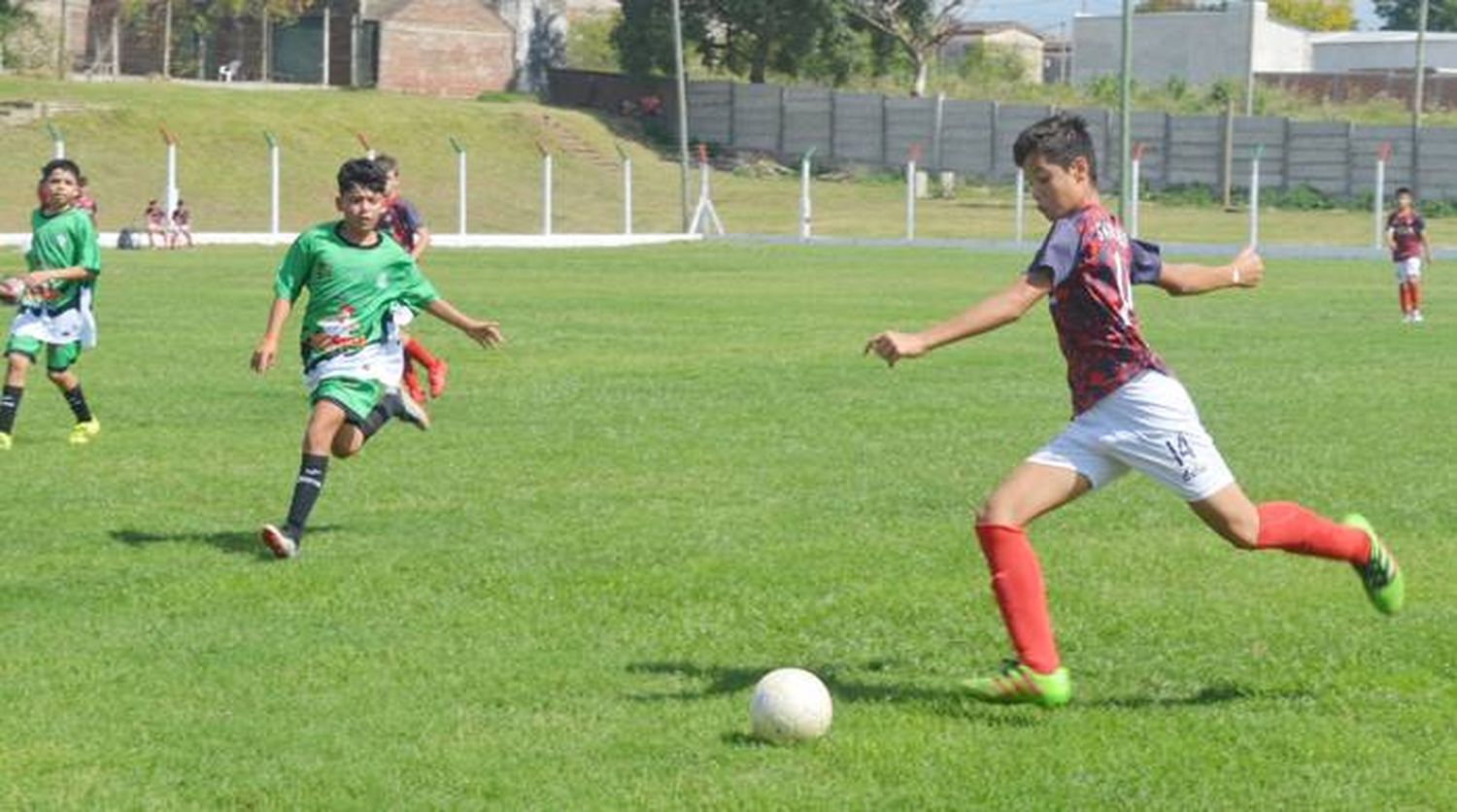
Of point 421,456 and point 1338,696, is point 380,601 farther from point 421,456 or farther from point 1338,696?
point 421,456

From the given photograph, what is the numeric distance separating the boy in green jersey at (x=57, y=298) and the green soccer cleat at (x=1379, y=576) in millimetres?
9531

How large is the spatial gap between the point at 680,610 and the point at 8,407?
7.58 meters

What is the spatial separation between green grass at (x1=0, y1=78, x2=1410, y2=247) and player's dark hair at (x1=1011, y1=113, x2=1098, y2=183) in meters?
49.6

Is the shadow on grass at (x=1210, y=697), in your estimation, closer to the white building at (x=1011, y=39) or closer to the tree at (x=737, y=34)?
the tree at (x=737, y=34)

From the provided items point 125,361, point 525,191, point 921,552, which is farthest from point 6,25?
point 921,552

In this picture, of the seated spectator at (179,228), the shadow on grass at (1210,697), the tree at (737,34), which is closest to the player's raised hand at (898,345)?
the shadow on grass at (1210,697)

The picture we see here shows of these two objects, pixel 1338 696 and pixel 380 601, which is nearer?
pixel 1338 696

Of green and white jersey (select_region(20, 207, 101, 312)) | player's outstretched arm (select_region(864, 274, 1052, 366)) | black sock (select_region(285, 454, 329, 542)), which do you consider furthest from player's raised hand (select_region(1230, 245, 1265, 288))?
green and white jersey (select_region(20, 207, 101, 312))

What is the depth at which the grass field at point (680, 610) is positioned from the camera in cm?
718

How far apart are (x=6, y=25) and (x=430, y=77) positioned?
15550 mm

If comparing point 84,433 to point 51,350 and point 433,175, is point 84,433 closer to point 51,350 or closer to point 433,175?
point 51,350

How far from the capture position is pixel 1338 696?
8.14 meters

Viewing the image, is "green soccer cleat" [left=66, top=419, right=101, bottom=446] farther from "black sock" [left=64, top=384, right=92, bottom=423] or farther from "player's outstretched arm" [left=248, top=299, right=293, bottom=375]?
"player's outstretched arm" [left=248, top=299, right=293, bottom=375]

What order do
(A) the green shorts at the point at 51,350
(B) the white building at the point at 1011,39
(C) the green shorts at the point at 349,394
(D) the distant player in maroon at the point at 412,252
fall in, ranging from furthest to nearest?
(B) the white building at the point at 1011,39 < (A) the green shorts at the point at 51,350 < (D) the distant player in maroon at the point at 412,252 < (C) the green shorts at the point at 349,394
